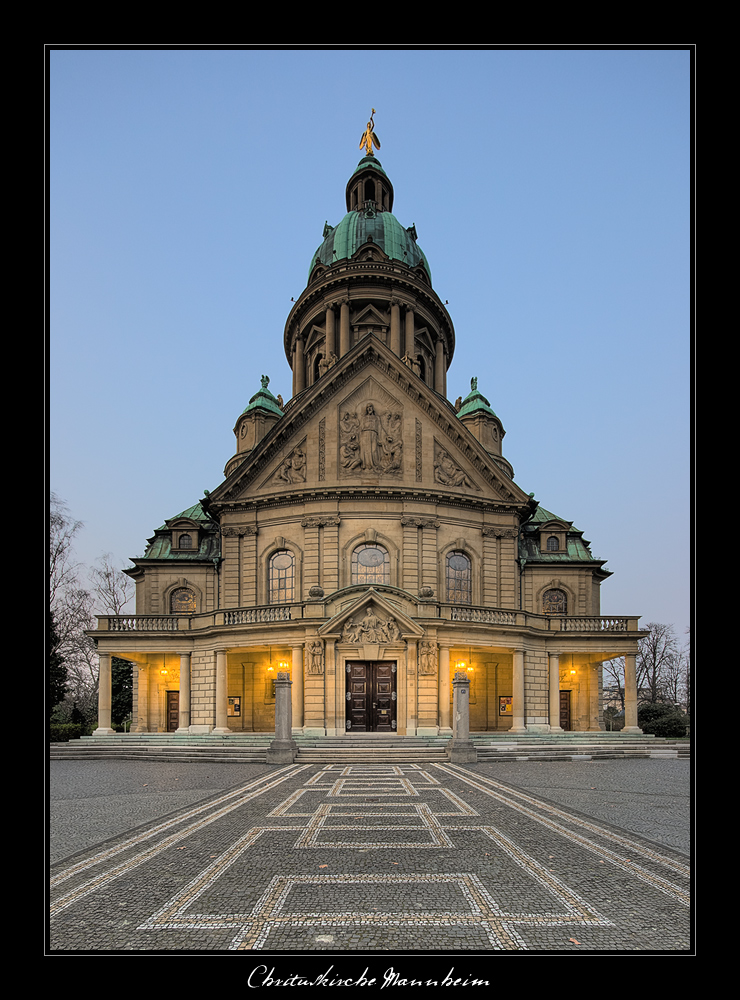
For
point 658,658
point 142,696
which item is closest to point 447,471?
point 142,696

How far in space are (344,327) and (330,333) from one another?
1206 millimetres

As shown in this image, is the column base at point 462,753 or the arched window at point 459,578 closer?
the column base at point 462,753

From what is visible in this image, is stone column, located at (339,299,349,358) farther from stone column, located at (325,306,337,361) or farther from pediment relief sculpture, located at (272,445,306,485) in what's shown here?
pediment relief sculpture, located at (272,445,306,485)

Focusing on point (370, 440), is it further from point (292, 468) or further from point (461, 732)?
point (461, 732)

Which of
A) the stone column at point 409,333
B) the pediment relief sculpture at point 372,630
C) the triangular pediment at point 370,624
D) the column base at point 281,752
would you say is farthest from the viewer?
the stone column at point 409,333

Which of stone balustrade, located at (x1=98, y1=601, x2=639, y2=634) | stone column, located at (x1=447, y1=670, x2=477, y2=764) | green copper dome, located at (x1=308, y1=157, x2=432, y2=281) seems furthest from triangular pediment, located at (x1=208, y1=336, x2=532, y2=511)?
green copper dome, located at (x1=308, y1=157, x2=432, y2=281)

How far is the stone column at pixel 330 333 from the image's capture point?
50.1 metres

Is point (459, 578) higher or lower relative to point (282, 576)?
lower

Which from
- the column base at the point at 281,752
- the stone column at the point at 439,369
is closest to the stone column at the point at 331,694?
the column base at the point at 281,752

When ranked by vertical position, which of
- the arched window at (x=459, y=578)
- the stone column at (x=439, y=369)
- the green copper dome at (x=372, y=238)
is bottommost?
the arched window at (x=459, y=578)

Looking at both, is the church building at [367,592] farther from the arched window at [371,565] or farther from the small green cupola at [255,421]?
the small green cupola at [255,421]

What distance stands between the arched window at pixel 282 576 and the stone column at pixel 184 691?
6186 mm

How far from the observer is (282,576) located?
3759 cm
